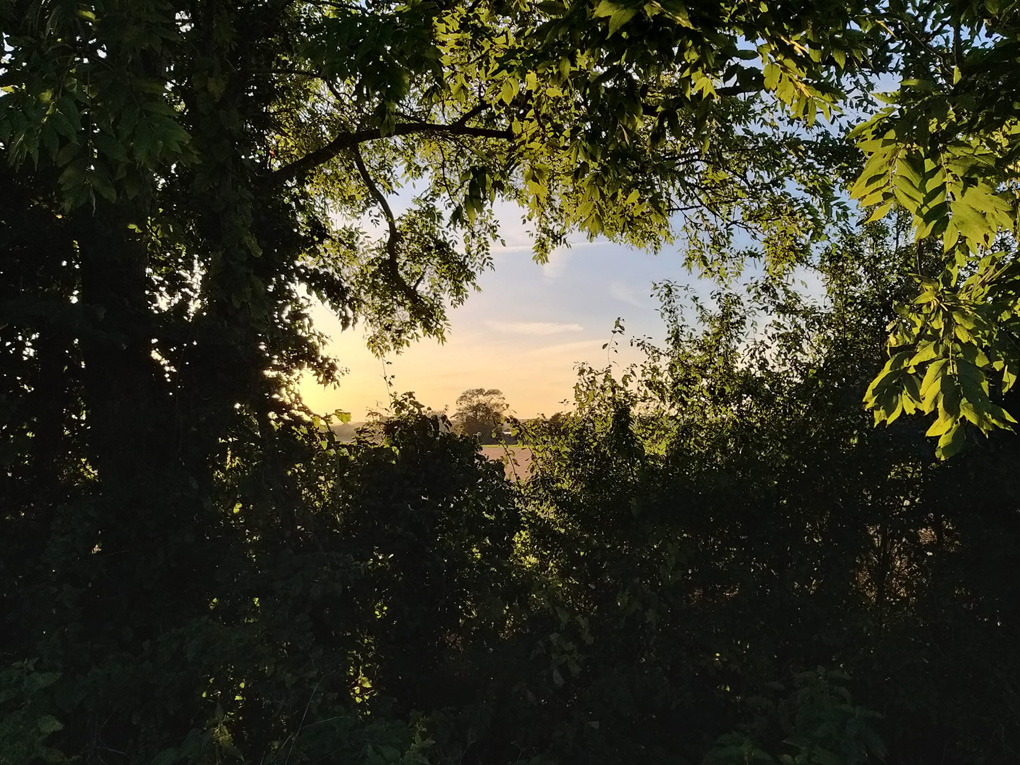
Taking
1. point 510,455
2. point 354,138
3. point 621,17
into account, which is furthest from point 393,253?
point 621,17

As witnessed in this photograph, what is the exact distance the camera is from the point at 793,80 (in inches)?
131

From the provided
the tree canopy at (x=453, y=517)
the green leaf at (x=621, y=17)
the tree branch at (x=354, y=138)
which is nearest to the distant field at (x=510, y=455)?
the tree canopy at (x=453, y=517)

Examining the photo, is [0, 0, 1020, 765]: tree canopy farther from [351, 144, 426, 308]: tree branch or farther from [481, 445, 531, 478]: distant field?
[351, 144, 426, 308]: tree branch

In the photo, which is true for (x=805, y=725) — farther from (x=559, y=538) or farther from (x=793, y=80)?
(x=793, y=80)

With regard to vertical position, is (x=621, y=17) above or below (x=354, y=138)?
below

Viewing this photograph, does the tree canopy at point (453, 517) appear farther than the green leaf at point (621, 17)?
Yes

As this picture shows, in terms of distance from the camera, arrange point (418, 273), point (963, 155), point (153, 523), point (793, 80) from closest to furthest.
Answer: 1. point (963, 155)
2. point (793, 80)
3. point (153, 523)
4. point (418, 273)

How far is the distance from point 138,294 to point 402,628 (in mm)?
3662

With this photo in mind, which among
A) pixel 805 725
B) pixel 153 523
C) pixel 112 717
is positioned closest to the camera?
pixel 805 725

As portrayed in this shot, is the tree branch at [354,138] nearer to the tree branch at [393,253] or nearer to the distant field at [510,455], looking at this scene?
the tree branch at [393,253]

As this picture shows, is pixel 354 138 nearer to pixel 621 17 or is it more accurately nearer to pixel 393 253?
pixel 393 253

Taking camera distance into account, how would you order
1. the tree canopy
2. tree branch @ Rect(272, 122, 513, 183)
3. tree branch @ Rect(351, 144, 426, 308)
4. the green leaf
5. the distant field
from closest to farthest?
the green leaf < the tree canopy < the distant field < tree branch @ Rect(272, 122, 513, 183) < tree branch @ Rect(351, 144, 426, 308)

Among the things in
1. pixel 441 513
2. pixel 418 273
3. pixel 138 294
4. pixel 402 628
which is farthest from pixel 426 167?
pixel 402 628

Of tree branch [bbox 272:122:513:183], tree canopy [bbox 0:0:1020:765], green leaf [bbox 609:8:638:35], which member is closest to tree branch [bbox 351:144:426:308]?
tree branch [bbox 272:122:513:183]
